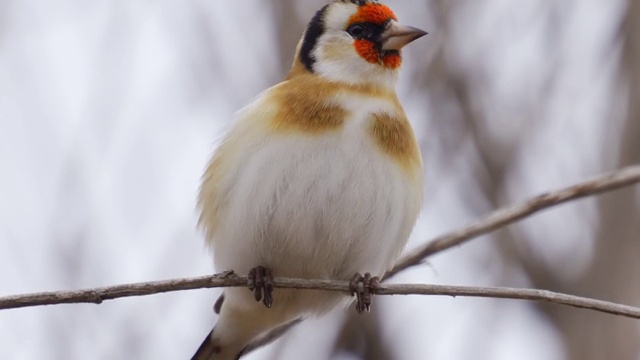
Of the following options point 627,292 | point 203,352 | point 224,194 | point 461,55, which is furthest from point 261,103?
point 627,292

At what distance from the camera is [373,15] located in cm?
511

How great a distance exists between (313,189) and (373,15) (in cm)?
115

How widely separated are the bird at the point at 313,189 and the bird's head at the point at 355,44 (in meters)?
0.01

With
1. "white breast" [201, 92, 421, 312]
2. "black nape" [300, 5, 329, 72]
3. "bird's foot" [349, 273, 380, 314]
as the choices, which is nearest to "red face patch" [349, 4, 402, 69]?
"black nape" [300, 5, 329, 72]

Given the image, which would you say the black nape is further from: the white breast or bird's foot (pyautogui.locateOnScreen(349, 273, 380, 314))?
bird's foot (pyautogui.locateOnScreen(349, 273, 380, 314))

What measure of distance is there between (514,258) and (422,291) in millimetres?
2391

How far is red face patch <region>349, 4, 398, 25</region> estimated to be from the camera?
511cm

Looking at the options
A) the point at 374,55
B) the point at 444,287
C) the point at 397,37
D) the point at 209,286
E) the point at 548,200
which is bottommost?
the point at 209,286

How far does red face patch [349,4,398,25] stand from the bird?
0.74 ft

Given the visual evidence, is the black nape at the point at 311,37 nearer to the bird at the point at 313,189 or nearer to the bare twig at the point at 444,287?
the bird at the point at 313,189

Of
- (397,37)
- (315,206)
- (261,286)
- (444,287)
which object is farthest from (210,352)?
(444,287)

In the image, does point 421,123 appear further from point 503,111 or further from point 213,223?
point 213,223

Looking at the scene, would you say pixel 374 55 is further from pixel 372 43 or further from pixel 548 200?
pixel 548 200

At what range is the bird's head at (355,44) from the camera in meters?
4.92
